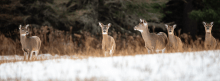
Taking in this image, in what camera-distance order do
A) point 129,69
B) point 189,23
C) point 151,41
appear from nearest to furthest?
point 129,69 < point 151,41 < point 189,23

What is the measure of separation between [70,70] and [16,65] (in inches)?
67.1

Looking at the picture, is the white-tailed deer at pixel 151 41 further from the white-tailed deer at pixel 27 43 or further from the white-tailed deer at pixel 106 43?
the white-tailed deer at pixel 27 43

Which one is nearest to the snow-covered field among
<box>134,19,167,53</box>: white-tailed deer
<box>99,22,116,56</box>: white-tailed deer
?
<box>134,19,167,53</box>: white-tailed deer

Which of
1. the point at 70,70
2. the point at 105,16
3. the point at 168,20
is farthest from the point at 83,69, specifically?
the point at 168,20

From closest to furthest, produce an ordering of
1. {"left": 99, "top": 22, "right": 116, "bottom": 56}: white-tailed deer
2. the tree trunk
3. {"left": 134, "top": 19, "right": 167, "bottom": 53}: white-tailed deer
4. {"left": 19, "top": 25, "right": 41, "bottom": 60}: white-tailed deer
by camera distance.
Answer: {"left": 134, "top": 19, "right": 167, "bottom": 53}: white-tailed deer
{"left": 99, "top": 22, "right": 116, "bottom": 56}: white-tailed deer
{"left": 19, "top": 25, "right": 41, "bottom": 60}: white-tailed deer
the tree trunk

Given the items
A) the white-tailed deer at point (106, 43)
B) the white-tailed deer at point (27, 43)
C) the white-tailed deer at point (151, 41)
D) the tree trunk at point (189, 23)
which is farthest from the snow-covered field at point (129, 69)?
the tree trunk at point (189, 23)

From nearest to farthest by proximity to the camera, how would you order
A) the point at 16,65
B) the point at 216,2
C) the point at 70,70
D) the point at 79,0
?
the point at 70,70, the point at 16,65, the point at 216,2, the point at 79,0

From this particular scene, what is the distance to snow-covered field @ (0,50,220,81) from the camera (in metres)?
4.75

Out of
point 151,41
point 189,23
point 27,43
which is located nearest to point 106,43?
point 151,41

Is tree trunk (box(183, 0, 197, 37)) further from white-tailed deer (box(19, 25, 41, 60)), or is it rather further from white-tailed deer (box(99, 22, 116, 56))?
white-tailed deer (box(19, 25, 41, 60))

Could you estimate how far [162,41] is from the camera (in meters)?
6.67

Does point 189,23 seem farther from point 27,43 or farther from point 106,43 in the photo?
point 27,43

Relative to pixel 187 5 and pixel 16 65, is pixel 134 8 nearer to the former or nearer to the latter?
pixel 187 5

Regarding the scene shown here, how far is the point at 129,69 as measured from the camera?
5.21 meters
